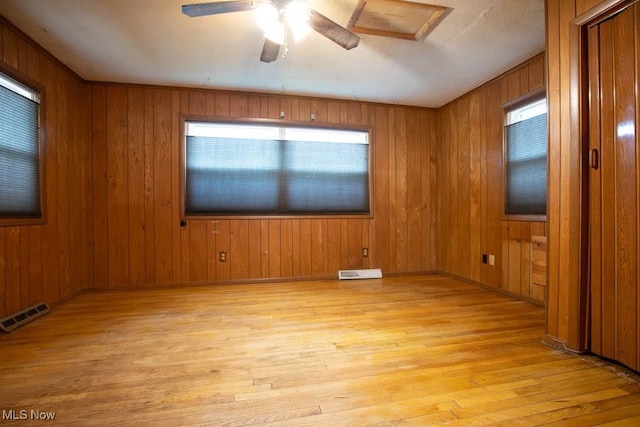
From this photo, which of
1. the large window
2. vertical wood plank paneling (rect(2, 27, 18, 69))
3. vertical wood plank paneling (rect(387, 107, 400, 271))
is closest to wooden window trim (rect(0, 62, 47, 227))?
vertical wood plank paneling (rect(2, 27, 18, 69))

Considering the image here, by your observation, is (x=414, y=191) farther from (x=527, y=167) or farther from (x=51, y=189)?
(x=51, y=189)

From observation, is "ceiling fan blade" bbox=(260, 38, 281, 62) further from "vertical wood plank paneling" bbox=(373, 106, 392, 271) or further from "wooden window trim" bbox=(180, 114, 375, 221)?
"vertical wood plank paneling" bbox=(373, 106, 392, 271)

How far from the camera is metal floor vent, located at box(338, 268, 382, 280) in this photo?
3.78m

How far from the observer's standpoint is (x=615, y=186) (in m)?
1.61

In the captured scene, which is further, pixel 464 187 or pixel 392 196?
pixel 392 196

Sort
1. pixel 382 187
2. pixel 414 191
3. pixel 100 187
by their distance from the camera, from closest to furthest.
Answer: pixel 100 187 → pixel 382 187 → pixel 414 191

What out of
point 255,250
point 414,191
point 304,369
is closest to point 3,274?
point 255,250

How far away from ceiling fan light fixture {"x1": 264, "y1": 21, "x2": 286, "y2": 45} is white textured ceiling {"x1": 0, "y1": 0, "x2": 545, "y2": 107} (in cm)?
37

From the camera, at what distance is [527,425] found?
46.6 inches

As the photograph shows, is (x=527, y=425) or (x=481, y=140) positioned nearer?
(x=527, y=425)

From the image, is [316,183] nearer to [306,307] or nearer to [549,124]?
[306,307]

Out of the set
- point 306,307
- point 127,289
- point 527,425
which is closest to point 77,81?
point 127,289

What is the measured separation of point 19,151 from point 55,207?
23.8 inches

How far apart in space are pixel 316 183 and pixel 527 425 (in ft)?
10.1
